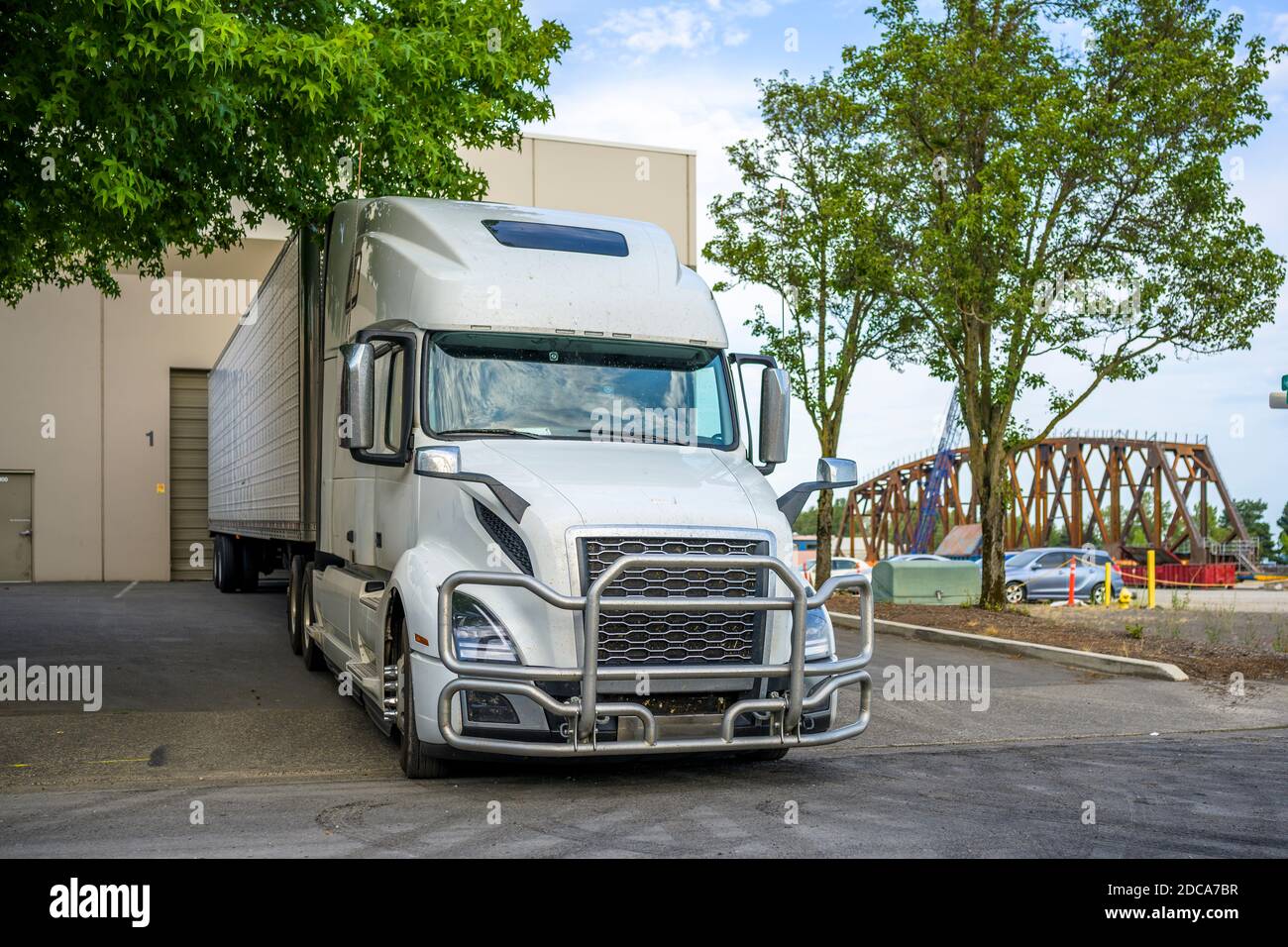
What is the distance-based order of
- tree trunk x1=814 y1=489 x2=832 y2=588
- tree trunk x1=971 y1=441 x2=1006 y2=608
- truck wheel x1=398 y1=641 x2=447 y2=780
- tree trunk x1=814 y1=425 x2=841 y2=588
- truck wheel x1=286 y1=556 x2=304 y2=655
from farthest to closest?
1. tree trunk x1=814 y1=489 x2=832 y2=588
2. tree trunk x1=814 y1=425 x2=841 y2=588
3. tree trunk x1=971 y1=441 x2=1006 y2=608
4. truck wheel x1=286 y1=556 x2=304 y2=655
5. truck wheel x1=398 y1=641 x2=447 y2=780

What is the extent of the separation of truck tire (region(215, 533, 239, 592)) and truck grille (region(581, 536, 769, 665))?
55.9 feet

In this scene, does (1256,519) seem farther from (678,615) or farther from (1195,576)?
(678,615)

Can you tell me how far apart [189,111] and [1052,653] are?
10.8 metres

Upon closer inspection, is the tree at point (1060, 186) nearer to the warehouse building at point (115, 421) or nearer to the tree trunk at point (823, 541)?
the tree trunk at point (823, 541)

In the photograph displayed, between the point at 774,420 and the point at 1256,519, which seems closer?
the point at 774,420

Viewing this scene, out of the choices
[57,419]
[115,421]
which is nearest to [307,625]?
[115,421]

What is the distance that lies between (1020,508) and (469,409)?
6811cm

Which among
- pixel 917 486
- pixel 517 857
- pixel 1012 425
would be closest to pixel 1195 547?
pixel 917 486

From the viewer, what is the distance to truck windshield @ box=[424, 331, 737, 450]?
26.3 feet

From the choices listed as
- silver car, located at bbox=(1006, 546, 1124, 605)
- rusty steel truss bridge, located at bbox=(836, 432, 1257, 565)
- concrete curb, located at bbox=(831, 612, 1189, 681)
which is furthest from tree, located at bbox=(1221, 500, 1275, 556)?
concrete curb, located at bbox=(831, 612, 1189, 681)

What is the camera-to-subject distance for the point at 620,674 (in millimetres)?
6793

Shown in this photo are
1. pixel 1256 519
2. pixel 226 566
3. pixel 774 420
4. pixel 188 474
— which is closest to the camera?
pixel 774 420

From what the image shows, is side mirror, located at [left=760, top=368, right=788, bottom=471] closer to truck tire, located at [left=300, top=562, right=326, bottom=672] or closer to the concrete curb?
truck tire, located at [left=300, top=562, right=326, bottom=672]

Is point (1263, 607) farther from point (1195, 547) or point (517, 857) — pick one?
point (1195, 547)
